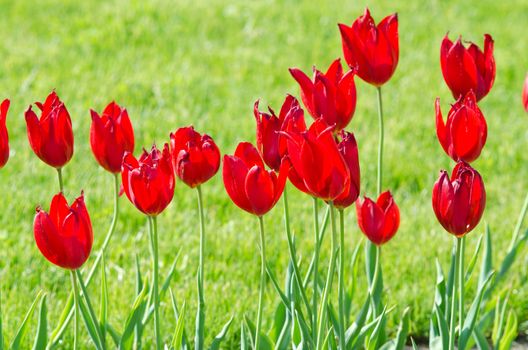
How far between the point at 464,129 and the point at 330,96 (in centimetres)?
→ 29

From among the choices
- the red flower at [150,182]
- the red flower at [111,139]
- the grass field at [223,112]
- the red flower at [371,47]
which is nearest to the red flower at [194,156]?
the red flower at [150,182]

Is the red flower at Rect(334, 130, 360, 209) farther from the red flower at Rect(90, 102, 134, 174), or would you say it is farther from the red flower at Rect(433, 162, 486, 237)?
the red flower at Rect(90, 102, 134, 174)

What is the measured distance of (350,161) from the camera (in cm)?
203

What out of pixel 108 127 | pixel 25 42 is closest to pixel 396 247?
pixel 108 127

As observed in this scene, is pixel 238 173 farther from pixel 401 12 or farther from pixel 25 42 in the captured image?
pixel 401 12

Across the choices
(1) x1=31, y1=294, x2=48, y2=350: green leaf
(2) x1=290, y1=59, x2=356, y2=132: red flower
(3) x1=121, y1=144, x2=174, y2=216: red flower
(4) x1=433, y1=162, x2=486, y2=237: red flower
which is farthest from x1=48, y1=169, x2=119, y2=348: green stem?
(4) x1=433, y1=162, x2=486, y2=237: red flower

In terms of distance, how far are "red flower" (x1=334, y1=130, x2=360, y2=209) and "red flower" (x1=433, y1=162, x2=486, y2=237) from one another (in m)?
0.15

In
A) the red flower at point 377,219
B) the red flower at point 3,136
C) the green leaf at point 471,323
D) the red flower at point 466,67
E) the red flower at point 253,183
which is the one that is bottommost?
the green leaf at point 471,323

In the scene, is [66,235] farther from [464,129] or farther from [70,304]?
[464,129]

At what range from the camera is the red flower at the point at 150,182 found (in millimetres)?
1973

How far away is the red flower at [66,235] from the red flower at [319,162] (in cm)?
40

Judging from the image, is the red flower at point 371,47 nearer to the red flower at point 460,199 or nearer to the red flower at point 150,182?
the red flower at point 460,199

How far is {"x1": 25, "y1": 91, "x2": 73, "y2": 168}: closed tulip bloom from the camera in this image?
215 cm

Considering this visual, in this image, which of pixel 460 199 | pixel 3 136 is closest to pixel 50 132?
pixel 3 136
